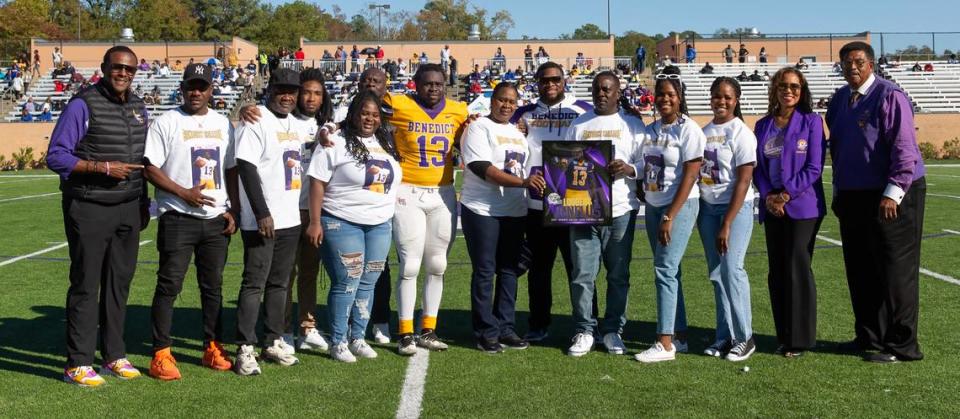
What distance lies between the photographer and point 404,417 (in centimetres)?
508

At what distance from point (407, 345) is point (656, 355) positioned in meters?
1.62

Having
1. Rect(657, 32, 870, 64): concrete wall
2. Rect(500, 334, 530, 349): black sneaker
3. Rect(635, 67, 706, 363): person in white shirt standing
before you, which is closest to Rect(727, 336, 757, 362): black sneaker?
Rect(635, 67, 706, 363): person in white shirt standing

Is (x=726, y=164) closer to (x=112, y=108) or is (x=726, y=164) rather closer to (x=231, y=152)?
(x=231, y=152)

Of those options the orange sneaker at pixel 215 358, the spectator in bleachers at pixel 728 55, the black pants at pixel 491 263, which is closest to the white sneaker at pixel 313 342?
the orange sneaker at pixel 215 358

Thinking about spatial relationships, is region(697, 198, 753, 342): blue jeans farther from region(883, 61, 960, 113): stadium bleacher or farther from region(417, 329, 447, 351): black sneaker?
region(883, 61, 960, 113): stadium bleacher

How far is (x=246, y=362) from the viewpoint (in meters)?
6.01

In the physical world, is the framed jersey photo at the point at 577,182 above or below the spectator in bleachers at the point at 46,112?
below

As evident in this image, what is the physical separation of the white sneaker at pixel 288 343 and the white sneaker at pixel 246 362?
0.27 metres

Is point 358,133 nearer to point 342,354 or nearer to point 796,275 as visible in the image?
point 342,354

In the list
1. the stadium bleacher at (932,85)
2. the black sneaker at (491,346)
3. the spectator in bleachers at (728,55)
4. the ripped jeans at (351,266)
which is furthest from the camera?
the spectator in bleachers at (728,55)

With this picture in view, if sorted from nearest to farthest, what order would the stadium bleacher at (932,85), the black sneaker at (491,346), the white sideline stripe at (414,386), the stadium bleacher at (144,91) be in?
1. the white sideline stripe at (414,386)
2. the black sneaker at (491,346)
3. the stadium bleacher at (144,91)
4. the stadium bleacher at (932,85)

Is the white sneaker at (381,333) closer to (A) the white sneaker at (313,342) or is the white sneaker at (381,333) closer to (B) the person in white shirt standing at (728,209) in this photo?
(A) the white sneaker at (313,342)

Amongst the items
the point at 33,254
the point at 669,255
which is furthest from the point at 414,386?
the point at 33,254

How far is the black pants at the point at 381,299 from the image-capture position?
7031 millimetres
